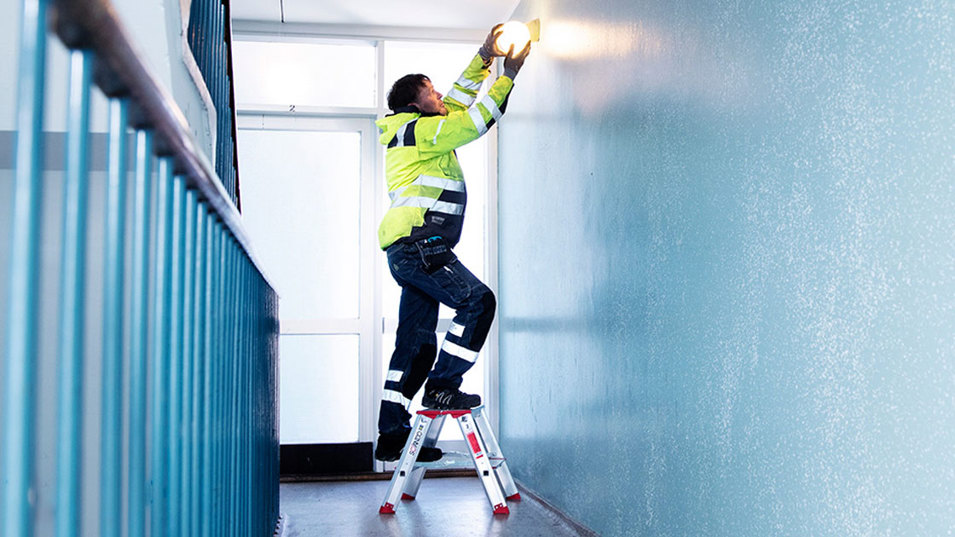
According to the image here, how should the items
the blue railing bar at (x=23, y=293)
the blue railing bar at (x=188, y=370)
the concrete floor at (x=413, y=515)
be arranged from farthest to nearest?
the concrete floor at (x=413, y=515) → the blue railing bar at (x=188, y=370) → the blue railing bar at (x=23, y=293)

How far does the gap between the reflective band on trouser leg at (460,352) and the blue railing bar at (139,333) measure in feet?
8.34

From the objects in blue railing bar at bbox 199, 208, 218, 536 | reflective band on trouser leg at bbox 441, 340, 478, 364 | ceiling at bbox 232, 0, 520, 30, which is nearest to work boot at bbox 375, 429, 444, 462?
reflective band on trouser leg at bbox 441, 340, 478, 364

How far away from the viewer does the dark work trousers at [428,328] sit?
336 cm

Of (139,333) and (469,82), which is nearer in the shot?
(139,333)

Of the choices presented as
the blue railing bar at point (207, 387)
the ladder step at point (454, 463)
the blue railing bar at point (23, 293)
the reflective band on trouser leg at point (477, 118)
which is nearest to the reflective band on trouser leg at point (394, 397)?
the ladder step at point (454, 463)

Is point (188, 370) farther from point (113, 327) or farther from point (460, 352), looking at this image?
point (460, 352)

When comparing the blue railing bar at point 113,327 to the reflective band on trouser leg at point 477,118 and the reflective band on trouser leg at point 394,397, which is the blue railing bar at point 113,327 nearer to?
the reflective band on trouser leg at point 477,118

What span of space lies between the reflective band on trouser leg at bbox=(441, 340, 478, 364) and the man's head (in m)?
0.95

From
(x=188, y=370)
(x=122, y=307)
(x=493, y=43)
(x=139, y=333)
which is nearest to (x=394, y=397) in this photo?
(x=493, y=43)

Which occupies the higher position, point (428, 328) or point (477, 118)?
point (477, 118)

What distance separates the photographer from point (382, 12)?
4.68 meters

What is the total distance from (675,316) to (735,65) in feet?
2.12

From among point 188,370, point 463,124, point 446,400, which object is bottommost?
point 446,400

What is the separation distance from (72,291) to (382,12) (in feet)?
14.1
